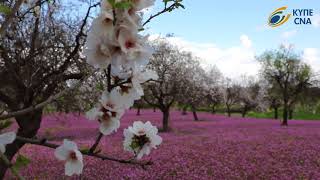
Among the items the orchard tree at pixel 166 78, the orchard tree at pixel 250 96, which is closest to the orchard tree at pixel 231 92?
the orchard tree at pixel 250 96

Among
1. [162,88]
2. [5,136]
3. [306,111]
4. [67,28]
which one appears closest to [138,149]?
[5,136]

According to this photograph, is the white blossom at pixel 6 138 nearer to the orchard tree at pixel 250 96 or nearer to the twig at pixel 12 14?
the twig at pixel 12 14

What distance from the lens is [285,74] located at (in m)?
41.6

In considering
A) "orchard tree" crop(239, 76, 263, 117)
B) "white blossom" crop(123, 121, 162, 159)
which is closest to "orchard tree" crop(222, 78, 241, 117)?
"orchard tree" crop(239, 76, 263, 117)

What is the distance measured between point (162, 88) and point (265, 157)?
14.6m

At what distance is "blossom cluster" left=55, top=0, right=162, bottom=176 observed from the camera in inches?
53.0

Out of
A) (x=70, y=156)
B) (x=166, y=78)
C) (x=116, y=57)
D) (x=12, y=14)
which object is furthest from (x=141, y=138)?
(x=166, y=78)

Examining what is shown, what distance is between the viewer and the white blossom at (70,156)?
158 cm

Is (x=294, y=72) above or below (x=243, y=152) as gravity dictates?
above

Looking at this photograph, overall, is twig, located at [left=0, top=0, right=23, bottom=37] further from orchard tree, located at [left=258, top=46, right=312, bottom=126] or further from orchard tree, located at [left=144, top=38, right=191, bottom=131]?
orchard tree, located at [left=258, top=46, right=312, bottom=126]

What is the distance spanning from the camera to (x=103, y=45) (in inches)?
54.0

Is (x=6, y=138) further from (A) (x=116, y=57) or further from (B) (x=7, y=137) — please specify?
(A) (x=116, y=57)

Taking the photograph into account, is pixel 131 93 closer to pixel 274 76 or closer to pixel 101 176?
pixel 101 176

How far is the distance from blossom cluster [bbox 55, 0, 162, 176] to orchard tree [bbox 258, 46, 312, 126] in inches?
1598
